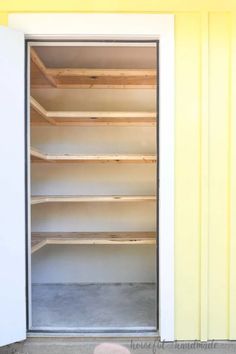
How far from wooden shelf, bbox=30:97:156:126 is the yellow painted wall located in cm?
79

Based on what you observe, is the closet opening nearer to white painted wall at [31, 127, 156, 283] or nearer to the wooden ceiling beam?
white painted wall at [31, 127, 156, 283]

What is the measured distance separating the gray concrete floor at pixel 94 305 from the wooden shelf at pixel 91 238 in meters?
0.49

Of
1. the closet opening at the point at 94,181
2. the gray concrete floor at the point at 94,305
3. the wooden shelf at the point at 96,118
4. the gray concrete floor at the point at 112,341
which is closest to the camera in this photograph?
the gray concrete floor at the point at 112,341

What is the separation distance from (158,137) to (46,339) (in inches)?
60.8

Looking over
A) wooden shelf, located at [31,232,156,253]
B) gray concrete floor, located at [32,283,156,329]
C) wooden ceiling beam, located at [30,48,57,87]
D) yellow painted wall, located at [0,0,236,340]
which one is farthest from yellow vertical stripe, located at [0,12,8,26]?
gray concrete floor, located at [32,283,156,329]

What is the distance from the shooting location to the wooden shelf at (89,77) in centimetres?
298

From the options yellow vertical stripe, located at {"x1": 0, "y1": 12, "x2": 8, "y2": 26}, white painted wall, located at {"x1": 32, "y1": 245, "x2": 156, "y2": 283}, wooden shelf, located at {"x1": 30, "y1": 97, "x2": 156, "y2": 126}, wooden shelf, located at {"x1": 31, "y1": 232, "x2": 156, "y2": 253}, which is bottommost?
white painted wall, located at {"x1": 32, "y1": 245, "x2": 156, "y2": 283}

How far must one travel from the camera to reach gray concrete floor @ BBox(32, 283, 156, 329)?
249cm

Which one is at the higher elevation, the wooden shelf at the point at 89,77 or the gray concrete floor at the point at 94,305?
the wooden shelf at the point at 89,77
